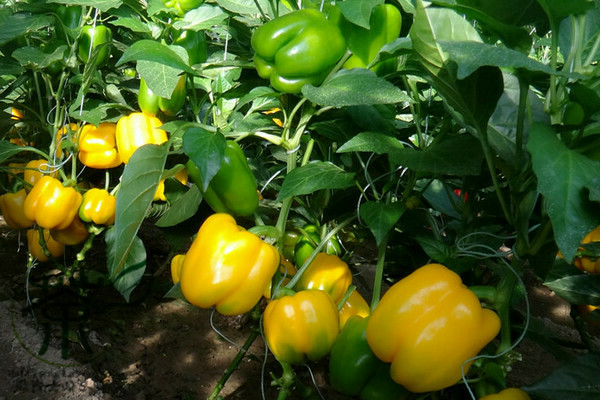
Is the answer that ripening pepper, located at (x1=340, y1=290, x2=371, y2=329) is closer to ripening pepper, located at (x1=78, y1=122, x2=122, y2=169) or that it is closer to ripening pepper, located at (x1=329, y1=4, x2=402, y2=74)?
ripening pepper, located at (x1=329, y1=4, x2=402, y2=74)

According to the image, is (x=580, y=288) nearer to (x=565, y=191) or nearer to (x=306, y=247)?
(x=565, y=191)

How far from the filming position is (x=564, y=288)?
792 millimetres

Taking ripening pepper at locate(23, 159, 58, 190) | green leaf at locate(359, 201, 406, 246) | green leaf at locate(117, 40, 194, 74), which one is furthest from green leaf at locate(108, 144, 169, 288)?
ripening pepper at locate(23, 159, 58, 190)

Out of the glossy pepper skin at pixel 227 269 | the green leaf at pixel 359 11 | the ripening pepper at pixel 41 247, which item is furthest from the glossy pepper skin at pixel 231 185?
the ripening pepper at pixel 41 247

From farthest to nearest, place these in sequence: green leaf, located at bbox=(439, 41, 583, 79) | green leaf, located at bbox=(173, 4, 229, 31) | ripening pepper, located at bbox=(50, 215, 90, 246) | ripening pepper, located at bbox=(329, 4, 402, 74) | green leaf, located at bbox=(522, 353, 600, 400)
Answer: ripening pepper, located at bbox=(50, 215, 90, 246), green leaf, located at bbox=(173, 4, 229, 31), ripening pepper, located at bbox=(329, 4, 402, 74), green leaf, located at bbox=(522, 353, 600, 400), green leaf, located at bbox=(439, 41, 583, 79)

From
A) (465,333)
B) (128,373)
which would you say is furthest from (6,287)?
(465,333)

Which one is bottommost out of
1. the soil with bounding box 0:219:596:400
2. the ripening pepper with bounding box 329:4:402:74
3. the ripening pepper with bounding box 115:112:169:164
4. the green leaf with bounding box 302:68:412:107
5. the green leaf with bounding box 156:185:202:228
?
the soil with bounding box 0:219:596:400

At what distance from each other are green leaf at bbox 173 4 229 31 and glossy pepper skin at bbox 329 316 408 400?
0.72 m

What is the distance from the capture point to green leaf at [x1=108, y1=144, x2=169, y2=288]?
671mm

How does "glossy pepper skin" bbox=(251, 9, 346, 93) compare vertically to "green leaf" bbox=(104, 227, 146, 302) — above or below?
above

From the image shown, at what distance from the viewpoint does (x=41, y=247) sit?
138 centimetres

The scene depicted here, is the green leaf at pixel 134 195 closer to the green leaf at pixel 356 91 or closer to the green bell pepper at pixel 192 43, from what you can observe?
the green leaf at pixel 356 91

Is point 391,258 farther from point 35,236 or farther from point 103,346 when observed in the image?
point 35,236

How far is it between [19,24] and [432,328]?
3.66 feet
